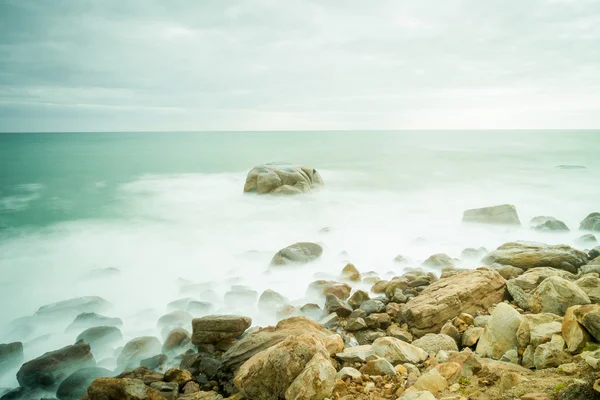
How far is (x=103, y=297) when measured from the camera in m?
9.32

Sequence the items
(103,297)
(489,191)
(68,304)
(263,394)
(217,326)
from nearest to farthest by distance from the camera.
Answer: (263,394), (217,326), (68,304), (103,297), (489,191)

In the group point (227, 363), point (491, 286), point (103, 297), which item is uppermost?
point (491, 286)

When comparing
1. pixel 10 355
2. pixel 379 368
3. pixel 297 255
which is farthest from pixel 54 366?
pixel 297 255

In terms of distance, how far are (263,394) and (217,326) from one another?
228 cm

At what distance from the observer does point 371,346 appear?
5.00m

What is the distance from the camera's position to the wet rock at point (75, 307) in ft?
26.9

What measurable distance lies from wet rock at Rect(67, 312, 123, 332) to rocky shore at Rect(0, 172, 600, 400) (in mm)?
21

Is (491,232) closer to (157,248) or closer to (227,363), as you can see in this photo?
(227,363)

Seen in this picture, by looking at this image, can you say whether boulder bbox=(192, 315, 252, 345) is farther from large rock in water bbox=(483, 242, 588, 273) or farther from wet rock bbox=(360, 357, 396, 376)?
large rock in water bbox=(483, 242, 588, 273)

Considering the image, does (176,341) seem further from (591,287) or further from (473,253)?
(473,253)

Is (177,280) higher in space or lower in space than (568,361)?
lower

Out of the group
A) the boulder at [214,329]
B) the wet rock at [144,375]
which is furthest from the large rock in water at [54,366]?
the boulder at [214,329]

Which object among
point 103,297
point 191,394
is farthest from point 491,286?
point 103,297

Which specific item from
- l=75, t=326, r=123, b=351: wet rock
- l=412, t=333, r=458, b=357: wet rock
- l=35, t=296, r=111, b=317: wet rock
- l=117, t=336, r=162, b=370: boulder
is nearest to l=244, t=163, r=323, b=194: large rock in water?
l=35, t=296, r=111, b=317: wet rock
